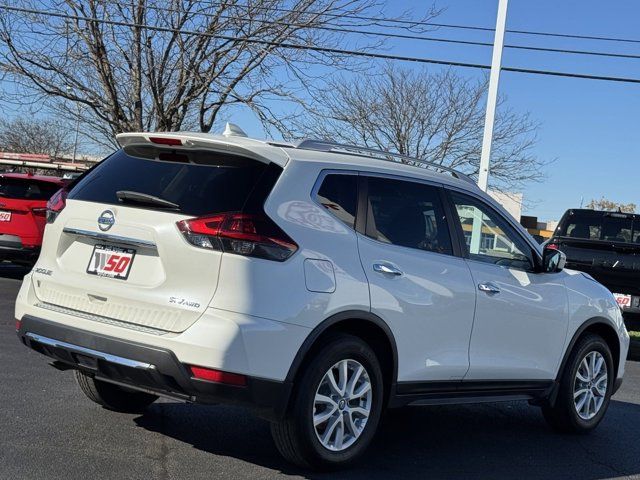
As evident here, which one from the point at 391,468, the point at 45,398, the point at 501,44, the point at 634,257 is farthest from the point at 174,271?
the point at 501,44

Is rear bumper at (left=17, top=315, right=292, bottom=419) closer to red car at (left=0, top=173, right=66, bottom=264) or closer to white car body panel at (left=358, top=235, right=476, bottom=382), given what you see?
white car body panel at (left=358, top=235, right=476, bottom=382)

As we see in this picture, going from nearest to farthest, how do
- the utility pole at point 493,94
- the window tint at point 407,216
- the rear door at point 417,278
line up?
1. the rear door at point 417,278
2. the window tint at point 407,216
3. the utility pole at point 493,94

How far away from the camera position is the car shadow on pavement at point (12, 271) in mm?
14358

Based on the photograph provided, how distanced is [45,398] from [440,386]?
285 centimetres

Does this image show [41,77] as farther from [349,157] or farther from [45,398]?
[349,157]

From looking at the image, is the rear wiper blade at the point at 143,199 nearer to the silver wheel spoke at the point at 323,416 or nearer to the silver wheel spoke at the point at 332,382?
the silver wheel spoke at the point at 332,382

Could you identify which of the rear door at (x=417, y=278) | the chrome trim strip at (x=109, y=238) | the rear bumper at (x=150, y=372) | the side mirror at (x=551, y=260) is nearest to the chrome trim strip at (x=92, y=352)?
the rear bumper at (x=150, y=372)

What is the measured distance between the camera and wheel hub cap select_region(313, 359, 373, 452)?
4.55 metres

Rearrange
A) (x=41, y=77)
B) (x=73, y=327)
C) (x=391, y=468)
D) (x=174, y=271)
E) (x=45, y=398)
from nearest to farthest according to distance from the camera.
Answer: (x=174, y=271) < (x=73, y=327) < (x=391, y=468) < (x=45, y=398) < (x=41, y=77)

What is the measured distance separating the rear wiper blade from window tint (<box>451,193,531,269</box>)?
210cm

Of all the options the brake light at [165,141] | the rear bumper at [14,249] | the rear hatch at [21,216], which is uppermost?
the brake light at [165,141]

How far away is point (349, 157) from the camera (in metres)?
5.05

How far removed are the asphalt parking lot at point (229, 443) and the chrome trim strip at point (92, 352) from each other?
24.3 inches

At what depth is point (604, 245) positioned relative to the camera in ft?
37.0
